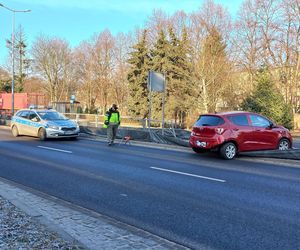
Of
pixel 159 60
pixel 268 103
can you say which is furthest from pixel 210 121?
pixel 159 60

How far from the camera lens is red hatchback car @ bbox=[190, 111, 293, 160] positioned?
12766 mm

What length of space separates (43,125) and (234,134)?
10.4 metres

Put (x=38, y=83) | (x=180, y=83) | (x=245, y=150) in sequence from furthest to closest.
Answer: (x=38, y=83), (x=180, y=83), (x=245, y=150)

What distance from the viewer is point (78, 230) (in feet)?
16.2

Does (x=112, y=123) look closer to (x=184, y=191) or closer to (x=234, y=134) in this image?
(x=234, y=134)

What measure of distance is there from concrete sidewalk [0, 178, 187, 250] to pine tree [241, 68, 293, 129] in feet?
90.9

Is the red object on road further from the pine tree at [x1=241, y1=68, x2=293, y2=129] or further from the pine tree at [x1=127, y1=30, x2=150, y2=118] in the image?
the pine tree at [x1=241, y1=68, x2=293, y2=129]

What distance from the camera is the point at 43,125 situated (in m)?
19.2

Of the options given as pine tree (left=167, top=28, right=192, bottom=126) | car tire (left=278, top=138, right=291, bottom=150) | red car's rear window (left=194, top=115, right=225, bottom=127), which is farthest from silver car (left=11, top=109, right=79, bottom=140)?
pine tree (left=167, top=28, right=192, bottom=126)

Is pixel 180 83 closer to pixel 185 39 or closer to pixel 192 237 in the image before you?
pixel 185 39

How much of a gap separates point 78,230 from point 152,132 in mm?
13801

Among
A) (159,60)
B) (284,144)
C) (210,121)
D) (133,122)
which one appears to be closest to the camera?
(210,121)

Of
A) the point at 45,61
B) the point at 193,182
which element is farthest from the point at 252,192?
the point at 45,61

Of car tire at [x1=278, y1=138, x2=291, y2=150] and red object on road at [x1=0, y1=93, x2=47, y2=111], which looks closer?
car tire at [x1=278, y1=138, x2=291, y2=150]
